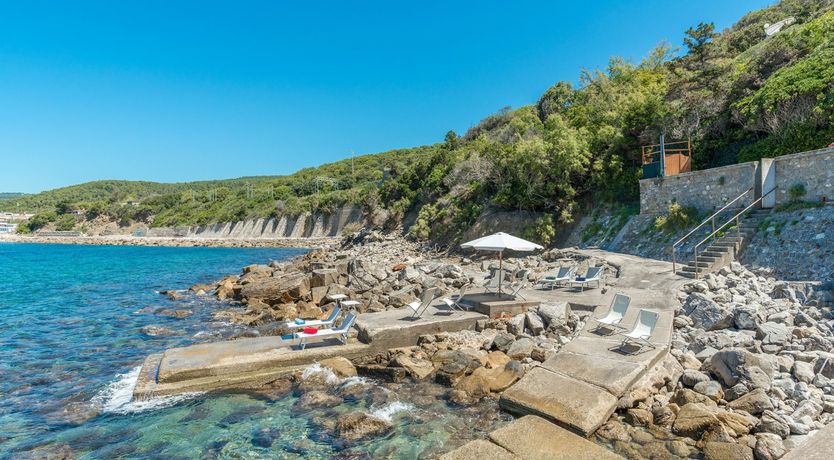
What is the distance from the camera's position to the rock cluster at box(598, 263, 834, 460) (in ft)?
19.4

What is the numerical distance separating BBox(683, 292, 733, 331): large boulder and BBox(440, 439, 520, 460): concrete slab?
6625 mm

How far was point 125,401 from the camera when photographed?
818 cm

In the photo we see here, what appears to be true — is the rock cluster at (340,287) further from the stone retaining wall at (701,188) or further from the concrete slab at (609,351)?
the concrete slab at (609,351)

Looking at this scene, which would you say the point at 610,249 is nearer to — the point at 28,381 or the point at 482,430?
the point at 482,430

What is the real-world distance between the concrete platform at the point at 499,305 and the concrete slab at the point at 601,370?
3.45 meters

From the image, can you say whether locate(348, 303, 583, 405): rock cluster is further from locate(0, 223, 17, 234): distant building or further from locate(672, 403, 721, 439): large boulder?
locate(0, 223, 17, 234): distant building

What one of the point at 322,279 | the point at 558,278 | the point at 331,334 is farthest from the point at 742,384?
the point at 322,279

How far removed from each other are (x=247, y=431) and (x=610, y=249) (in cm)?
1847

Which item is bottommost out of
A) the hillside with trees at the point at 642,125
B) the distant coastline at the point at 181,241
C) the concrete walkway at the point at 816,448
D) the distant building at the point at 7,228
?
the distant coastline at the point at 181,241

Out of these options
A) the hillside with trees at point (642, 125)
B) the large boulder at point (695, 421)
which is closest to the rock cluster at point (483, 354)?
the large boulder at point (695, 421)

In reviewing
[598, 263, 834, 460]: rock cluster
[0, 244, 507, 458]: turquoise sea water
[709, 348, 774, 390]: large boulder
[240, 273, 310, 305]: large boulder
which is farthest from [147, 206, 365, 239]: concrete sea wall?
[709, 348, 774, 390]: large boulder

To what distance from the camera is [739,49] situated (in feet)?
113

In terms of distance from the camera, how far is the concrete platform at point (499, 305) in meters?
11.6

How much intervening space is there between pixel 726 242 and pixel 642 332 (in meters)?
7.82
